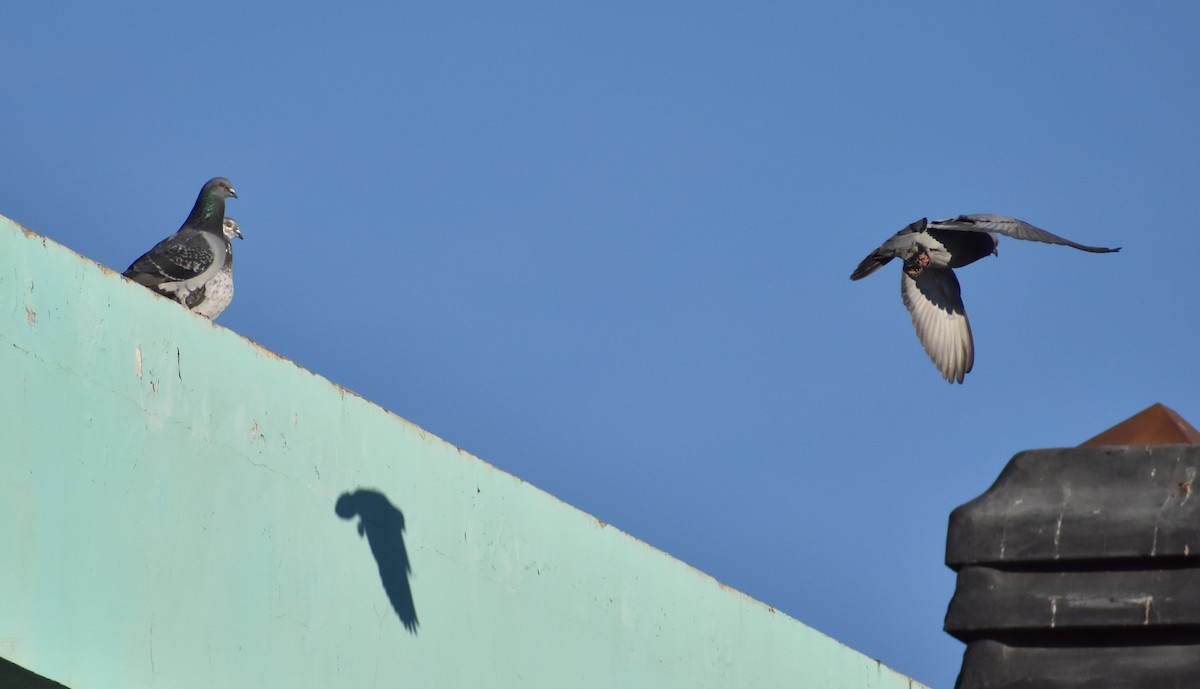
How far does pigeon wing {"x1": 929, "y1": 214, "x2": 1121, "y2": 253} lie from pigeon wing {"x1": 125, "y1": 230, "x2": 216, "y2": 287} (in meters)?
4.06

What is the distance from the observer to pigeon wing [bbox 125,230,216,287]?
9156 millimetres

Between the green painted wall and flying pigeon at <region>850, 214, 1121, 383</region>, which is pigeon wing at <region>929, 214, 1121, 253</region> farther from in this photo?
the green painted wall

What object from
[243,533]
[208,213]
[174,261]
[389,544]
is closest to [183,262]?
[174,261]

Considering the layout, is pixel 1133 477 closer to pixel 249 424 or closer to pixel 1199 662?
pixel 1199 662

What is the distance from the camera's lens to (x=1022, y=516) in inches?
149

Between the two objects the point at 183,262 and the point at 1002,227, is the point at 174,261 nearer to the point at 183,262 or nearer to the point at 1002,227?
the point at 183,262

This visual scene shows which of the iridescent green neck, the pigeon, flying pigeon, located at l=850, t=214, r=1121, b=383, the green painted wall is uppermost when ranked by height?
the iridescent green neck

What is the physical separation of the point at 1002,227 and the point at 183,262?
4.34m

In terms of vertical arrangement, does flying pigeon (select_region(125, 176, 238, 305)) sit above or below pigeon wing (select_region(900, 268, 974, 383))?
above

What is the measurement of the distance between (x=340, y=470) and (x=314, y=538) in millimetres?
375

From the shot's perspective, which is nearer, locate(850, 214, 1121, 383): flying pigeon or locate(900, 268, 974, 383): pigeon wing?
locate(850, 214, 1121, 383): flying pigeon

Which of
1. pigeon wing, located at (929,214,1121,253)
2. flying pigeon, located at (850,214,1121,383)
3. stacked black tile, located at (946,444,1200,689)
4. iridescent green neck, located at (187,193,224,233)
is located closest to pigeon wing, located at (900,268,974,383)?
flying pigeon, located at (850,214,1121,383)

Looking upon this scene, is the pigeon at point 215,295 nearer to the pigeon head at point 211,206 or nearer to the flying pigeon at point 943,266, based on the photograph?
the pigeon head at point 211,206

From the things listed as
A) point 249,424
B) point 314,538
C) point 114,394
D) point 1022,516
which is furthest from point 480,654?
point 1022,516
